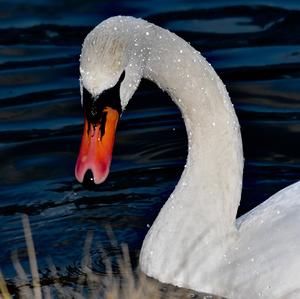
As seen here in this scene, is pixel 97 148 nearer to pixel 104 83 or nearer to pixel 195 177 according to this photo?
pixel 104 83

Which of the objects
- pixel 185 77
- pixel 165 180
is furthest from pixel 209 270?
pixel 165 180

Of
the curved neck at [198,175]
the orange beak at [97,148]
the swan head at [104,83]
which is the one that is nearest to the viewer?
the swan head at [104,83]

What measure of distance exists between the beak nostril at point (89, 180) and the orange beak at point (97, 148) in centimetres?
1

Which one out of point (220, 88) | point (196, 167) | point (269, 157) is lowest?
point (269, 157)

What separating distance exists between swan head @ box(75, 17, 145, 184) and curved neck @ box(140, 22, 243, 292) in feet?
0.78

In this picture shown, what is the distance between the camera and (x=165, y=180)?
8891 mm

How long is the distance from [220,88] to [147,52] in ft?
1.64

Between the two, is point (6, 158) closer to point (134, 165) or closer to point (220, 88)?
point (134, 165)

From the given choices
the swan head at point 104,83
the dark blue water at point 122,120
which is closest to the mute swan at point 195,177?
the swan head at point 104,83

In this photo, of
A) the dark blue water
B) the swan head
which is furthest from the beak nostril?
the dark blue water

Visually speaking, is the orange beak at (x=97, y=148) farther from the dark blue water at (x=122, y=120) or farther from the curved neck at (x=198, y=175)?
the dark blue water at (x=122, y=120)

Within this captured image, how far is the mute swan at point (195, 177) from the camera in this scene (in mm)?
6508

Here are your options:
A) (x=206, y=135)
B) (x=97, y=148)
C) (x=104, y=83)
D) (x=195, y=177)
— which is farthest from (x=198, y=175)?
(x=104, y=83)

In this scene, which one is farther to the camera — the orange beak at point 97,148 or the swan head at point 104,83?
the orange beak at point 97,148
